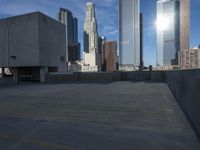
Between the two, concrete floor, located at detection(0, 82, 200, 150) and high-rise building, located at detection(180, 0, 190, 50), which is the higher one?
high-rise building, located at detection(180, 0, 190, 50)

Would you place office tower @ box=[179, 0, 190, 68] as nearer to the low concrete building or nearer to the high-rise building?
the high-rise building

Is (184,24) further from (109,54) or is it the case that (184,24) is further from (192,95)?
(192,95)

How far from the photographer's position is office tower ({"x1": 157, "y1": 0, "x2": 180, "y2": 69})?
569 feet

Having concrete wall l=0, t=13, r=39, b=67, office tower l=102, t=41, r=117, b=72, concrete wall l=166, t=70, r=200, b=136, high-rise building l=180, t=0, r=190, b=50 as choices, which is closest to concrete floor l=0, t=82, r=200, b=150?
concrete wall l=166, t=70, r=200, b=136

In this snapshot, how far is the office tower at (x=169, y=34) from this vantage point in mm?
173462

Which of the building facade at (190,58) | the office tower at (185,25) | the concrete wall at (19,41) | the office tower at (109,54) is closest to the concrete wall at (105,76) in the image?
the concrete wall at (19,41)

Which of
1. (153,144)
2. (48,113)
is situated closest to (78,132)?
(153,144)

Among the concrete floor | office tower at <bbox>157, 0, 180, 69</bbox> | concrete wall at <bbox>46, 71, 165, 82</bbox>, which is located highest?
office tower at <bbox>157, 0, 180, 69</bbox>

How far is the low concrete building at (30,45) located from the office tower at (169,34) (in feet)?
468

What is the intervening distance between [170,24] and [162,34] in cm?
1250

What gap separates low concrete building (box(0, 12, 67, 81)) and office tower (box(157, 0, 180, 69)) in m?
143

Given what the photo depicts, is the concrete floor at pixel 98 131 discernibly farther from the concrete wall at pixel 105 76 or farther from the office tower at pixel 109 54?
the office tower at pixel 109 54

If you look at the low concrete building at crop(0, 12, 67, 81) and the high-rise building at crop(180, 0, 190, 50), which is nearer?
the low concrete building at crop(0, 12, 67, 81)

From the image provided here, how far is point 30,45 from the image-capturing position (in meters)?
36.2
